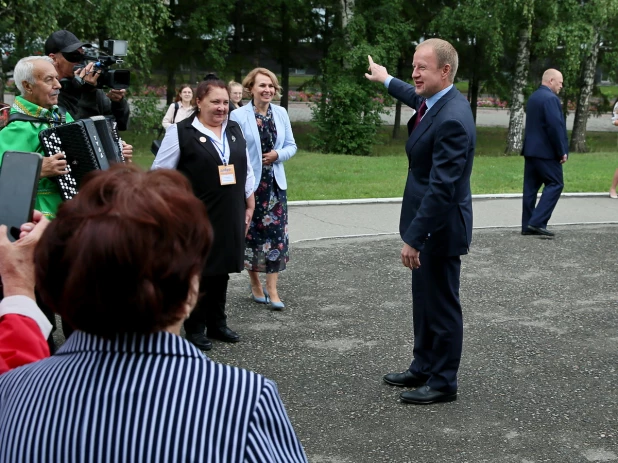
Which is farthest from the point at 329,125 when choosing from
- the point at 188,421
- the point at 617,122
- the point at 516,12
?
the point at 188,421

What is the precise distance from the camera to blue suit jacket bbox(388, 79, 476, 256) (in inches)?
181

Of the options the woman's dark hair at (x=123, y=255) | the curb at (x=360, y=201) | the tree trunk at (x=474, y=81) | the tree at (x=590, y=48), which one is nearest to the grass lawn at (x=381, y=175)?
the curb at (x=360, y=201)

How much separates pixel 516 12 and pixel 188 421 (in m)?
22.3

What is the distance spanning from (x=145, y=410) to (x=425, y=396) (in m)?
3.62

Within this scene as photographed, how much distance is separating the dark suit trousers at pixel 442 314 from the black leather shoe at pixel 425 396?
0.03m

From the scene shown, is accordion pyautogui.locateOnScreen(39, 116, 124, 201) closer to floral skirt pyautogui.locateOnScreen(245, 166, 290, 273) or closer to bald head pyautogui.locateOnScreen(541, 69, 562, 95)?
floral skirt pyautogui.locateOnScreen(245, 166, 290, 273)

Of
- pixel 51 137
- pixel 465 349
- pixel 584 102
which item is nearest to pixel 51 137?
pixel 51 137

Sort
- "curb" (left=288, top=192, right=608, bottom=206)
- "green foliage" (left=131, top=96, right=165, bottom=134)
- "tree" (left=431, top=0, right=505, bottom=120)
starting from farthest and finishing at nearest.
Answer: "tree" (left=431, top=0, right=505, bottom=120) → "green foliage" (left=131, top=96, right=165, bottom=134) → "curb" (left=288, top=192, right=608, bottom=206)

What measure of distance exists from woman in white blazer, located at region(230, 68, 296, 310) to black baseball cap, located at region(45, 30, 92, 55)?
1447mm

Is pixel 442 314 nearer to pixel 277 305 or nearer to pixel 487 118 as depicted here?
pixel 277 305

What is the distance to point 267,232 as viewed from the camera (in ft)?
22.6

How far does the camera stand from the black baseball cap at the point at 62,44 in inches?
223

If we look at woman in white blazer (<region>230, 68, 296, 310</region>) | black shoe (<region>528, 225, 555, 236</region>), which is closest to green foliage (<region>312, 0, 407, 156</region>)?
black shoe (<region>528, 225, 555, 236</region>)

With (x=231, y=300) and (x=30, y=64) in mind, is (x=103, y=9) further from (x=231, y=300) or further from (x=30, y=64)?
(x=30, y=64)
